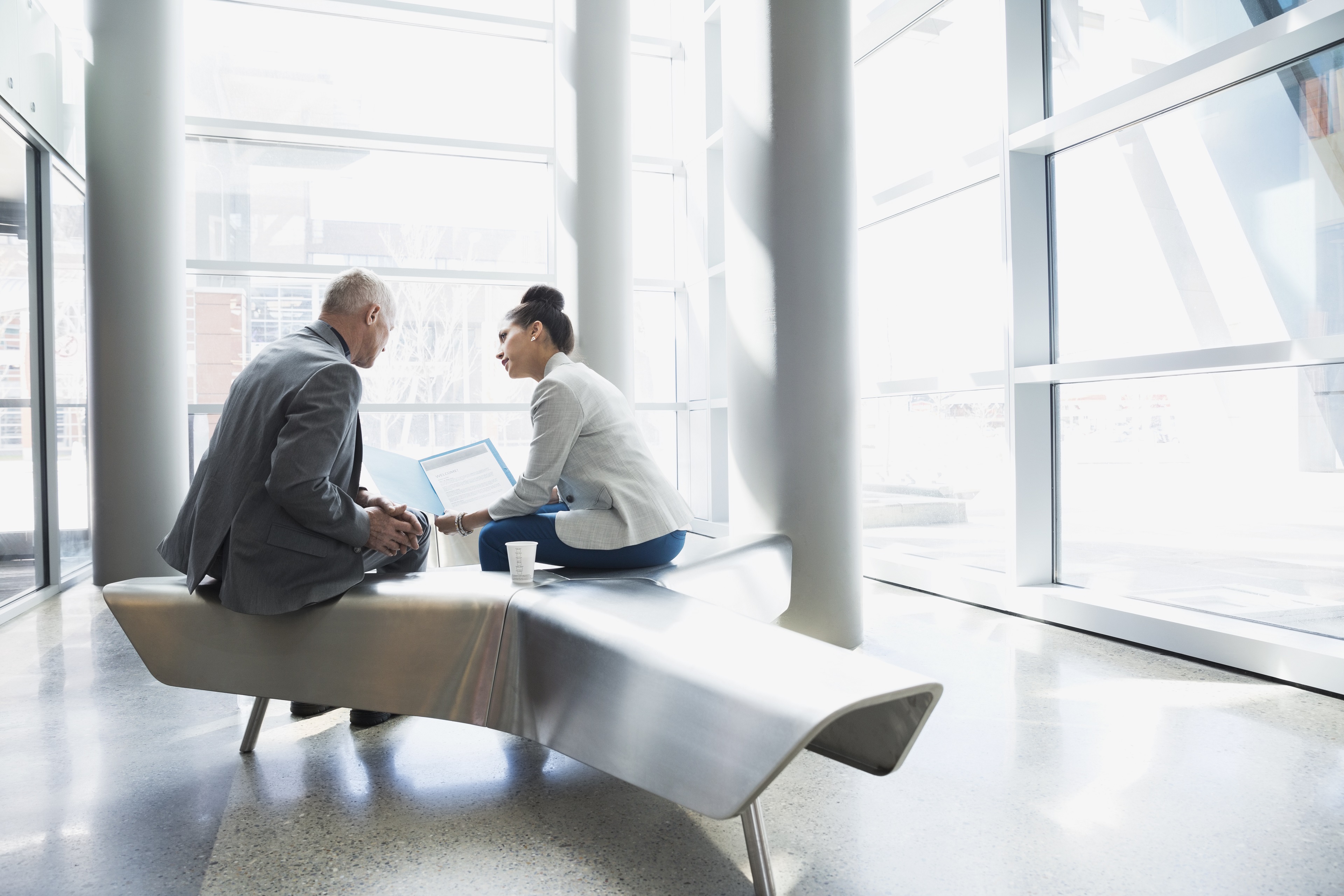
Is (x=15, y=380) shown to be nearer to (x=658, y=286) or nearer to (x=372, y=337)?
(x=372, y=337)

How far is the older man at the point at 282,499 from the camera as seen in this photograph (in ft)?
6.35

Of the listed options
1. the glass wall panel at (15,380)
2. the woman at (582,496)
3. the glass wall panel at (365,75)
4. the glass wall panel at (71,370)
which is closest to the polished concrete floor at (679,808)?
the woman at (582,496)

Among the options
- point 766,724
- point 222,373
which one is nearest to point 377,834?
point 766,724

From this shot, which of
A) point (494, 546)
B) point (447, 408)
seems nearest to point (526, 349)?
point (494, 546)

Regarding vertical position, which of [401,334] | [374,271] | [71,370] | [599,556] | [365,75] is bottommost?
[599,556]

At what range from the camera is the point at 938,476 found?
15.2 feet

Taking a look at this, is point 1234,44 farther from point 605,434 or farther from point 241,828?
point 241,828

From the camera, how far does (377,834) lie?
1726 mm

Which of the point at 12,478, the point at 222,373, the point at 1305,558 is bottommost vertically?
the point at 1305,558

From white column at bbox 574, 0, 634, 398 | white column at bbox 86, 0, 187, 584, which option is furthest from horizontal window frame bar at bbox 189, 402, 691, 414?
white column at bbox 86, 0, 187, 584

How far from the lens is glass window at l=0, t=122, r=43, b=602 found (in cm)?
392

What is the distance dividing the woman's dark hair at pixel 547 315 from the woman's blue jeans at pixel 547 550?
61 centimetres

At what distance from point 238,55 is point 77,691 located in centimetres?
520

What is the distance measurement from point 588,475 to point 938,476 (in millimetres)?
2819
